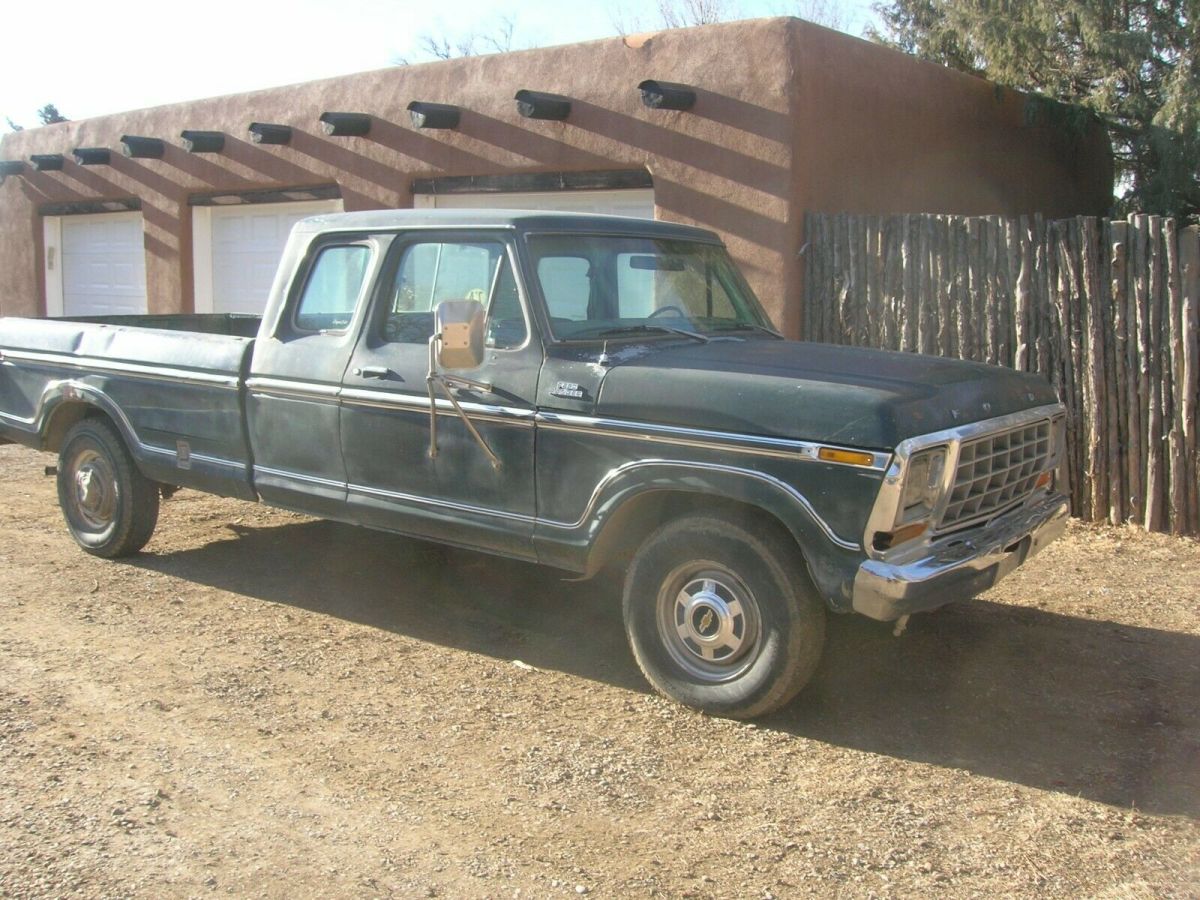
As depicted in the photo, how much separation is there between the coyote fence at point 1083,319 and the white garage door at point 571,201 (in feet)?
7.03

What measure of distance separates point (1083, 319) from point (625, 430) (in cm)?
448

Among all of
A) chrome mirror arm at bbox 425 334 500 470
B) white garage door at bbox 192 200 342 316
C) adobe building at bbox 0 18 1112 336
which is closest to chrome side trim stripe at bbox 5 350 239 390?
chrome mirror arm at bbox 425 334 500 470

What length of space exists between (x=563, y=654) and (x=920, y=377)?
2092mm

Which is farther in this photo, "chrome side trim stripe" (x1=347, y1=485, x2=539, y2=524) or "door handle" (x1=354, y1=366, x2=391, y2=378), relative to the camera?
"door handle" (x1=354, y1=366, x2=391, y2=378)

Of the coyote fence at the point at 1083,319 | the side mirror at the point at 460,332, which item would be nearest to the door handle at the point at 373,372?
the side mirror at the point at 460,332

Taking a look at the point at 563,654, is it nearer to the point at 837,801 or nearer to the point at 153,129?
the point at 837,801

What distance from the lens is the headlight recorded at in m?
4.23

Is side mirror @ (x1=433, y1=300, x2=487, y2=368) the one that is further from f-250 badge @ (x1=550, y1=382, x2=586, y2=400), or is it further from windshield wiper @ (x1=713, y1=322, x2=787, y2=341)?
windshield wiper @ (x1=713, y1=322, x2=787, y2=341)

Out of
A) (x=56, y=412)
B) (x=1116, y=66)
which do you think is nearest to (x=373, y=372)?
(x=56, y=412)

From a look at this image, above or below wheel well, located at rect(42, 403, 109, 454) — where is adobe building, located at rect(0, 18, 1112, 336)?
above

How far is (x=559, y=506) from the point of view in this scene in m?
5.02

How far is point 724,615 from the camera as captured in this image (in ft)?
15.3

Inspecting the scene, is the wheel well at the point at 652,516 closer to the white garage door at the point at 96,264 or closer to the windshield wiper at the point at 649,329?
the windshield wiper at the point at 649,329

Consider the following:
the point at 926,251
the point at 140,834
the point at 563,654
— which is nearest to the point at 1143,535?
the point at 926,251
